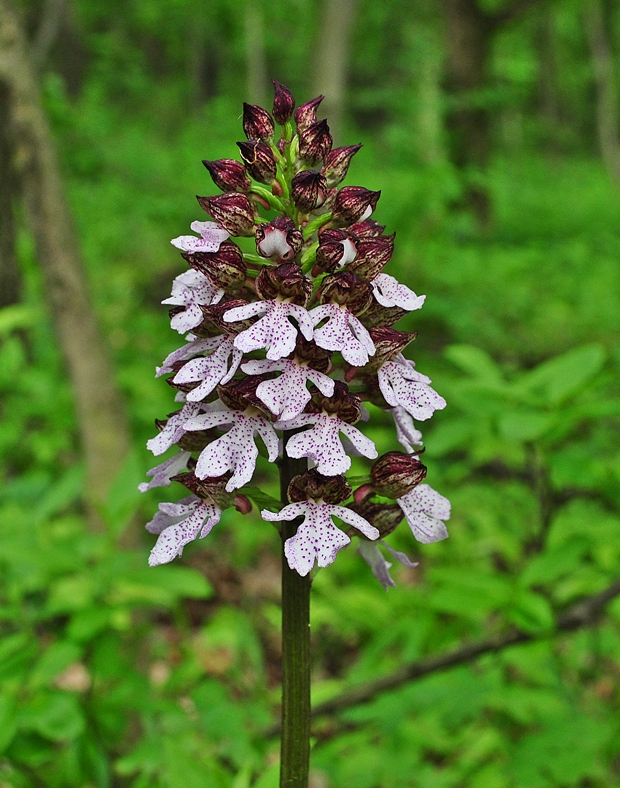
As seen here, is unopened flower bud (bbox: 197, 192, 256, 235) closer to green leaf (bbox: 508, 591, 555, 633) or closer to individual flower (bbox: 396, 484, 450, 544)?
individual flower (bbox: 396, 484, 450, 544)

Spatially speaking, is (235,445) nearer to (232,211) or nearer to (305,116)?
(232,211)

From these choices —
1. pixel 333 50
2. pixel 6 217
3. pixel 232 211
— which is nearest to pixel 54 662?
pixel 232 211

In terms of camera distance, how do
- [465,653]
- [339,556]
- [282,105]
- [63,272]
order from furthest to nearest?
1. [339,556]
2. [63,272]
3. [465,653]
4. [282,105]

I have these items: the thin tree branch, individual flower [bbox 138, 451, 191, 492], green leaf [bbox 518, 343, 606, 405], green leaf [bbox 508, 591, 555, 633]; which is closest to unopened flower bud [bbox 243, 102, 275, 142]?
individual flower [bbox 138, 451, 191, 492]

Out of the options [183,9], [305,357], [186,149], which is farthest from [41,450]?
[183,9]

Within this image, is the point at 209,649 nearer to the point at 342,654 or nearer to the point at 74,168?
the point at 342,654

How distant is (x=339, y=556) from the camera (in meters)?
3.89

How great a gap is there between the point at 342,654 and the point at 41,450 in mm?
2188

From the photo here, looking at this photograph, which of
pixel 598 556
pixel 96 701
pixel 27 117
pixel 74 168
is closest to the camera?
pixel 96 701

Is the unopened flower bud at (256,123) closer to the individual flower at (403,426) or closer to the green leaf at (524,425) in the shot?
the individual flower at (403,426)

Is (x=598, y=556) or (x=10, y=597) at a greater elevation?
(x=598, y=556)

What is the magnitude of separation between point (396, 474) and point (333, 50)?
625 cm

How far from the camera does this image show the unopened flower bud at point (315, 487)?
1159 millimetres

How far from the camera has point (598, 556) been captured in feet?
8.21
